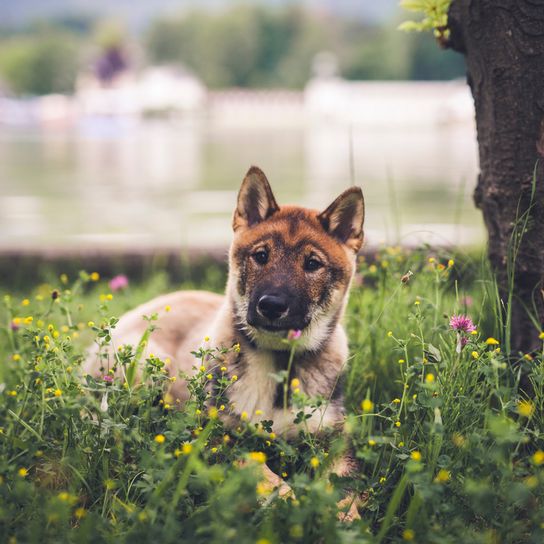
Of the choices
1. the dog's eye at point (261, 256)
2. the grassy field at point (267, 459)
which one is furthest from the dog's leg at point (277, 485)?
the dog's eye at point (261, 256)

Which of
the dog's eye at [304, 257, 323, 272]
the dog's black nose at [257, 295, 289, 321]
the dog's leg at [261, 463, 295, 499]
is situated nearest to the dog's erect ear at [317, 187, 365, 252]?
the dog's eye at [304, 257, 323, 272]

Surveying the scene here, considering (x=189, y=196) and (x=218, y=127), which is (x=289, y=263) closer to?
(x=189, y=196)

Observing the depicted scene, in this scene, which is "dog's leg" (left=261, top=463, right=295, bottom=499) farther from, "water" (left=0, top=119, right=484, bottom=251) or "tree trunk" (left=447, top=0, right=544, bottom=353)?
"water" (left=0, top=119, right=484, bottom=251)

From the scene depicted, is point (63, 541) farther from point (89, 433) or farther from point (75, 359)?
point (75, 359)

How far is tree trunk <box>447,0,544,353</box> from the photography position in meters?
3.19

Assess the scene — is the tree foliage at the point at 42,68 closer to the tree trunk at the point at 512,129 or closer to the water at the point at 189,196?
the water at the point at 189,196

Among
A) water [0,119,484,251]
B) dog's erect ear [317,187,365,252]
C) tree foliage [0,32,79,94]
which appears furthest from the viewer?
tree foliage [0,32,79,94]

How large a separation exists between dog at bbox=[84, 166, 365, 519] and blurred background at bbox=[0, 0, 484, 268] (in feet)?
1.97

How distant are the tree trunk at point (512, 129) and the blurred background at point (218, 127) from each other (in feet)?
1.59

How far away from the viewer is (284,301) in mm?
2881

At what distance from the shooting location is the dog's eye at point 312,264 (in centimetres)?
312

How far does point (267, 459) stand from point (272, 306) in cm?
60

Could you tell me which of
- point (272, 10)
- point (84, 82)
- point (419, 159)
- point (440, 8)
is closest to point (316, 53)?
point (272, 10)

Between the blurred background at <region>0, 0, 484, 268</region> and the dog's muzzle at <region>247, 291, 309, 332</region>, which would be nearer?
the dog's muzzle at <region>247, 291, 309, 332</region>
